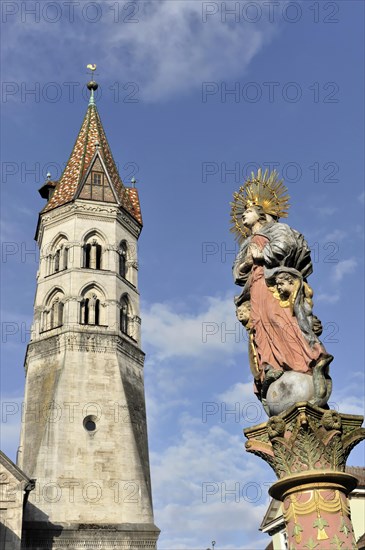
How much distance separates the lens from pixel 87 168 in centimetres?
3725

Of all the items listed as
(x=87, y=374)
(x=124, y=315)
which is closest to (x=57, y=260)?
(x=124, y=315)

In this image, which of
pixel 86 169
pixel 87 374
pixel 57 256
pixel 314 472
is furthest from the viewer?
pixel 86 169

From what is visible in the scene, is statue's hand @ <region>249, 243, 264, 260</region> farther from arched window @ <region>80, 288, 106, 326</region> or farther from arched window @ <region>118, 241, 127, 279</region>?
arched window @ <region>118, 241, 127, 279</region>

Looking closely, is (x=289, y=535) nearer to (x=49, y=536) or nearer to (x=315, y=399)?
(x=315, y=399)

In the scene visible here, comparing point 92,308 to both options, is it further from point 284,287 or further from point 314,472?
point 314,472

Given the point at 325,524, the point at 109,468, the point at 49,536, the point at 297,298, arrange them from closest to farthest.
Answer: the point at 325,524
the point at 297,298
the point at 49,536
the point at 109,468

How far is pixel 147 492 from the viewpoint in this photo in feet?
94.1

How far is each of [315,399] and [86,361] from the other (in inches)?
993

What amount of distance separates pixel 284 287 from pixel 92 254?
92.4 ft

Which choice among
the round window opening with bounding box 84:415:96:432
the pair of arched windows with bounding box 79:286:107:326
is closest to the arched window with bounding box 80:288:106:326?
the pair of arched windows with bounding box 79:286:107:326

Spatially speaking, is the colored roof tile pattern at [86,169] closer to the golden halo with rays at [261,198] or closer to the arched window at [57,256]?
the arched window at [57,256]

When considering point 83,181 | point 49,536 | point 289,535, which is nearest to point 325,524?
point 289,535

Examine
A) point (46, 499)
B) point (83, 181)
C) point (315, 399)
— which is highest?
point (83, 181)

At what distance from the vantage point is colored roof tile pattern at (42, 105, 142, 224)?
3653 cm
